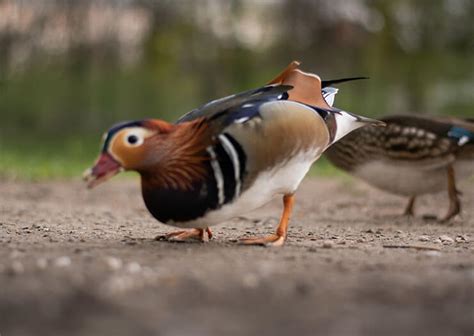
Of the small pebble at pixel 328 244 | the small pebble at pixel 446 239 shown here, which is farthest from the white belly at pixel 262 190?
the small pebble at pixel 446 239

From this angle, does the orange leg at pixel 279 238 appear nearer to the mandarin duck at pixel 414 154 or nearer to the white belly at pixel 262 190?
the white belly at pixel 262 190

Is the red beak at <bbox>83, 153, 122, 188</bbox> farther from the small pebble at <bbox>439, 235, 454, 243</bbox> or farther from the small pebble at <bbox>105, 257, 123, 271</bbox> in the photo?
the small pebble at <bbox>439, 235, 454, 243</bbox>

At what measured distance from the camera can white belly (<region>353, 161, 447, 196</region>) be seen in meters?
5.88

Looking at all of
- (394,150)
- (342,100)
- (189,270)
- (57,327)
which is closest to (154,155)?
(189,270)

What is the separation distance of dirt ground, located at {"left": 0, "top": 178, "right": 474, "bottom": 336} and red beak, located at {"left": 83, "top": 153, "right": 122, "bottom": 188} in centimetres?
31

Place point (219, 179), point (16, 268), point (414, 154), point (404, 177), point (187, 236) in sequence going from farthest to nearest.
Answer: point (404, 177) → point (414, 154) → point (187, 236) → point (219, 179) → point (16, 268)

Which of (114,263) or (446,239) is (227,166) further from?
(446,239)

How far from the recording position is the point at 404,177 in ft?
19.4

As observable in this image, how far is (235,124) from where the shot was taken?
3490mm

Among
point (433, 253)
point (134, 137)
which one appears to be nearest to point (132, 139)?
point (134, 137)

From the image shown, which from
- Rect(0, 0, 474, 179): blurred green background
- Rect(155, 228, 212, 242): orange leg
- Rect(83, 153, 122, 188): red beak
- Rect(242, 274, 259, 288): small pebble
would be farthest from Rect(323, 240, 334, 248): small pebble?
Rect(0, 0, 474, 179): blurred green background

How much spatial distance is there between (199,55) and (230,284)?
11998mm

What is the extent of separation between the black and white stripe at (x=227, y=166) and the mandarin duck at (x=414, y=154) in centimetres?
261

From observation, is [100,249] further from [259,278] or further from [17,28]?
[17,28]
